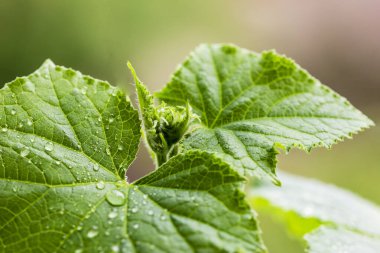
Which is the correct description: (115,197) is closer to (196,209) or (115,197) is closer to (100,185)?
(100,185)

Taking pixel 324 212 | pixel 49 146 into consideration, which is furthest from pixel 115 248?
pixel 324 212

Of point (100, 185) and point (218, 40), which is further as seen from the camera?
point (218, 40)

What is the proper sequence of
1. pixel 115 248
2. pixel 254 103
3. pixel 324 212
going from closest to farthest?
pixel 115 248
pixel 254 103
pixel 324 212

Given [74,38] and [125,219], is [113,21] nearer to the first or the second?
[74,38]

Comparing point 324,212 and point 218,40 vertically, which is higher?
point 218,40

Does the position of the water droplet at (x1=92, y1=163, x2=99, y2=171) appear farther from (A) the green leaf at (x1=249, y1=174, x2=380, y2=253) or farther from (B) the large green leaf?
(A) the green leaf at (x1=249, y1=174, x2=380, y2=253)

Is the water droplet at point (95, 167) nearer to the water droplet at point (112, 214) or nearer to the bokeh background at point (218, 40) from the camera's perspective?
the water droplet at point (112, 214)

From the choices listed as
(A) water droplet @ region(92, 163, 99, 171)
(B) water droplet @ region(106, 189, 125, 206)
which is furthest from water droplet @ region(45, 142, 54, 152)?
(B) water droplet @ region(106, 189, 125, 206)
